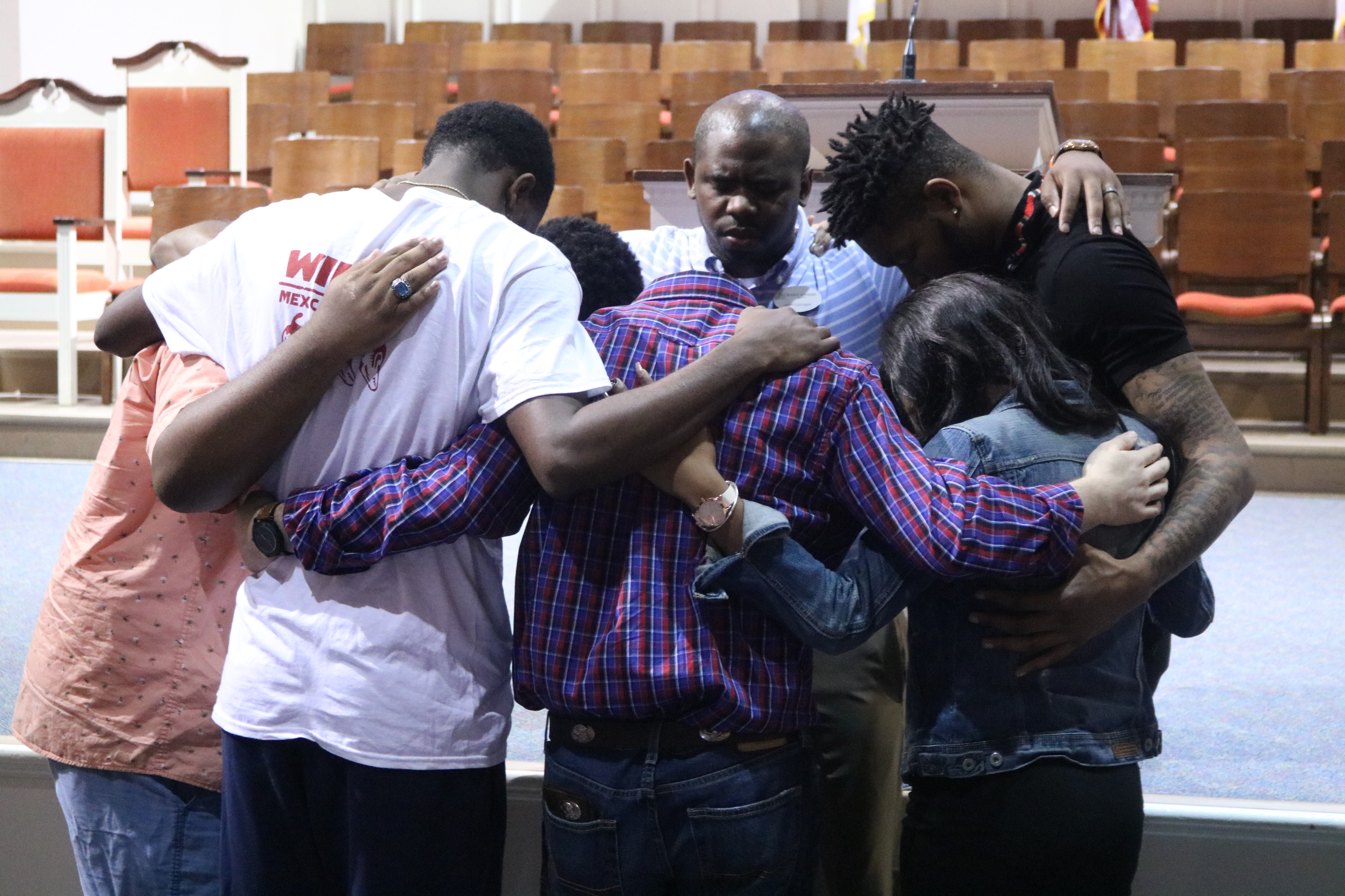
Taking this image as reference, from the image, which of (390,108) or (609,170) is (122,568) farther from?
(390,108)

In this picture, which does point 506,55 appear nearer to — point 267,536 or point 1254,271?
point 1254,271

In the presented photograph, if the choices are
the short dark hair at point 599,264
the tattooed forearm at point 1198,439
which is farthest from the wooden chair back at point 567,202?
the tattooed forearm at point 1198,439

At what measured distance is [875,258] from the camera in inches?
66.7

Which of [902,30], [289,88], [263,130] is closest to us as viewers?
[263,130]

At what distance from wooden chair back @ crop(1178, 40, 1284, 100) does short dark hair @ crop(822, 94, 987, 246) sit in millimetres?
7084

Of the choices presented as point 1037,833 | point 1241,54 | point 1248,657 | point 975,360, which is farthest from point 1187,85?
point 1037,833

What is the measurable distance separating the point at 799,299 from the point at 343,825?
3.29 feet

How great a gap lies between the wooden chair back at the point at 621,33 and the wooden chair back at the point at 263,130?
10.2 ft

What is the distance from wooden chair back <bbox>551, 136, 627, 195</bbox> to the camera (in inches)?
238

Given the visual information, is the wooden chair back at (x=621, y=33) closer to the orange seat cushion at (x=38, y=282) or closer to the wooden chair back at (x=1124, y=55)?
the wooden chair back at (x=1124, y=55)

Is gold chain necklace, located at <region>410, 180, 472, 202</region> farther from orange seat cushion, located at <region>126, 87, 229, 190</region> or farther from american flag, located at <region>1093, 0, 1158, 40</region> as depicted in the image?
american flag, located at <region>1093, 0, 1158, 40</region>

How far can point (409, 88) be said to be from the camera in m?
7.75

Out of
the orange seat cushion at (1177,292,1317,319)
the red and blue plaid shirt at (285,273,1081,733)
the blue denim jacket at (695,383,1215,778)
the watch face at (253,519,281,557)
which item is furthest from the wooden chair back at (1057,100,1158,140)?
the watch face at (253,519,281,557)

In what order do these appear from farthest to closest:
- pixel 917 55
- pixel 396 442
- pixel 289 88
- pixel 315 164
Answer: pixel 289 88, pixel 917 55, pixel 315 164, pixel 396 442
